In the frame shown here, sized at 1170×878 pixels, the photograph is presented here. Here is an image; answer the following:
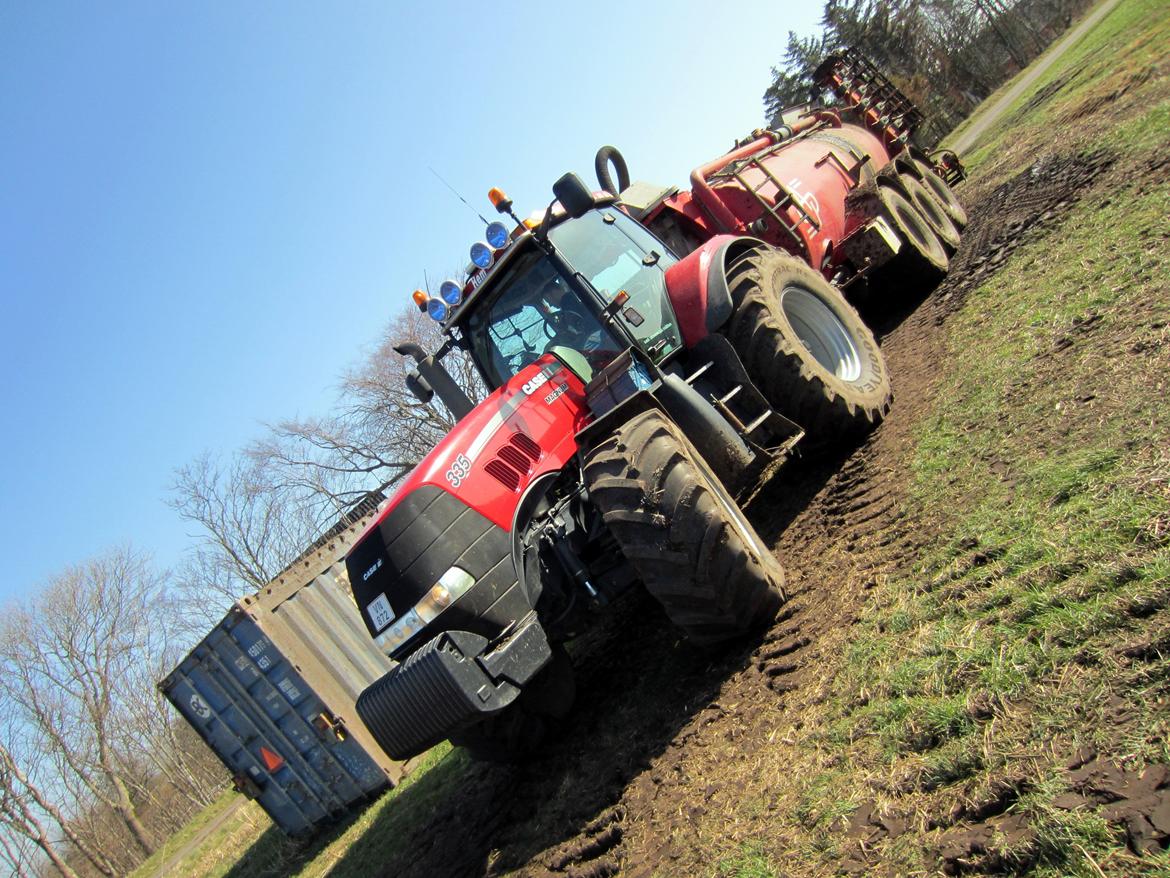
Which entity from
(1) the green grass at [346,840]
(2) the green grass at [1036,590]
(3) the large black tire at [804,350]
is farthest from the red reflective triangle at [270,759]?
(2) the green grass at [1036,590]

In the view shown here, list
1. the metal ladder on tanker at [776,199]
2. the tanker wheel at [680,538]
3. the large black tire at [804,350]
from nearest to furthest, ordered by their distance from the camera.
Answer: the tanker wheel at [680,538] < the large black tire at [804,350] < the metal ladder on tanker at [776,199]

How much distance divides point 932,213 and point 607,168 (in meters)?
4.53

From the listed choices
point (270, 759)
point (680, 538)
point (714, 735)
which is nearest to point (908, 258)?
point (680, 538)

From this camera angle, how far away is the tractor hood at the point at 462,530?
454 cm

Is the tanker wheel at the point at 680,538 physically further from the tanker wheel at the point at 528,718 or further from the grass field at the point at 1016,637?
the tanker wheel at the point at 528,718

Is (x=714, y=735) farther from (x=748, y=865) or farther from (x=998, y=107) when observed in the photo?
(x=998, y=107)

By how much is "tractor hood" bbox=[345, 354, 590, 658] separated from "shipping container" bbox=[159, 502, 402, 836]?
13.9 ft

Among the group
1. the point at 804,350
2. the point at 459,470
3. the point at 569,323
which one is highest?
the point at 569,323

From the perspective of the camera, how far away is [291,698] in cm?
858

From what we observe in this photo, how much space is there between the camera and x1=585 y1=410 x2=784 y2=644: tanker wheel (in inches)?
163

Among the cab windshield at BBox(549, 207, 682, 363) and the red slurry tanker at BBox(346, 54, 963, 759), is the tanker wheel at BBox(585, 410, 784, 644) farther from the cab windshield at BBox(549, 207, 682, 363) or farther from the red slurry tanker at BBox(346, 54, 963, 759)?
the cab windshield at BBox(549, 207, 682, 363)

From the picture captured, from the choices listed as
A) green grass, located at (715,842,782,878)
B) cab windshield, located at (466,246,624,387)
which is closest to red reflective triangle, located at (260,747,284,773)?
cab windshield, located at (466,246,624,387)

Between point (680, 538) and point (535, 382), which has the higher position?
point (535, 382)

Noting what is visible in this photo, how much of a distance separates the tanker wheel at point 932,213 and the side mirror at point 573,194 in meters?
5.18
